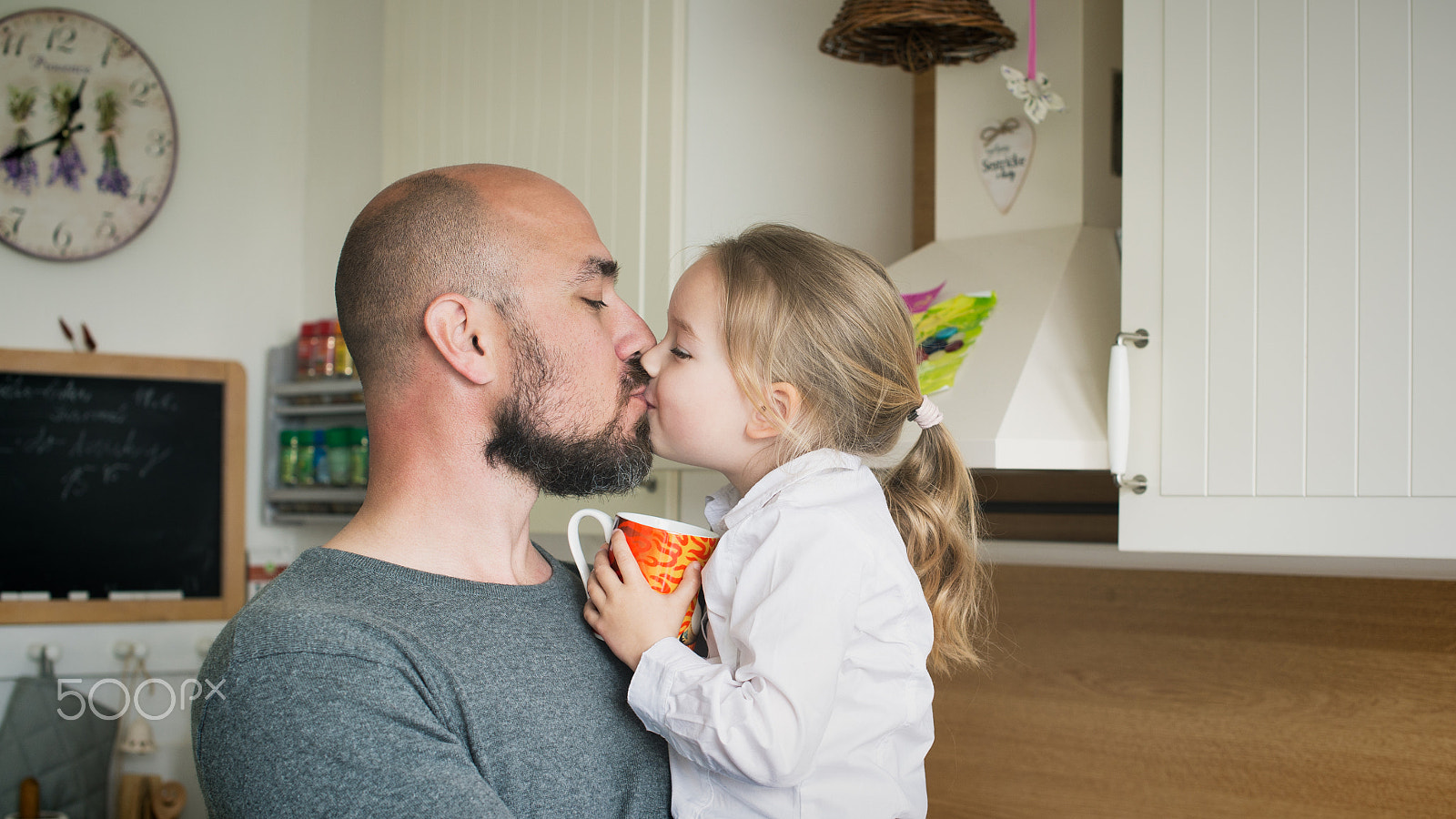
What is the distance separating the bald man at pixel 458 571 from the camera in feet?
2.55

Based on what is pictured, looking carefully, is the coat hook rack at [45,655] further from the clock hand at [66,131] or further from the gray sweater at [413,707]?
the gray sweater at [413,707]

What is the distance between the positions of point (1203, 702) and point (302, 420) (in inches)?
82.2

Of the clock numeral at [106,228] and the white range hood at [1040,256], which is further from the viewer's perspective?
the clock numeral at [106,228]

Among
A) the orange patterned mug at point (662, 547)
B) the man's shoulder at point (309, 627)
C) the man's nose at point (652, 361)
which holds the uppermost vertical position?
the man's nose at point (652, 361)

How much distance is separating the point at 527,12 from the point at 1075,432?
3.82 feet

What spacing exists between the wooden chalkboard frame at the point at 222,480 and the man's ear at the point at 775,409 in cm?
195

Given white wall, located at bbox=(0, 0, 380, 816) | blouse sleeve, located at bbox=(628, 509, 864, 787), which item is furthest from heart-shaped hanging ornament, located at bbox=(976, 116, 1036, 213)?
white wall, located at bbox=(0, 0, 380, 816)

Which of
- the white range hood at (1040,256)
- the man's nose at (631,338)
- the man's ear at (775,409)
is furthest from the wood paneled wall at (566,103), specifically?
the man's ear at (775,409)

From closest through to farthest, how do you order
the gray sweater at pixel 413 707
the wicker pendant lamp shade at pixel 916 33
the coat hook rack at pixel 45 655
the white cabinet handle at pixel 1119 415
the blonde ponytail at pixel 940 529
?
the gray sweater at pixel 413 707, the blonde ponytail at pixel 940 529, the white cabinet handle at pixel 1119 415, the wicker pendant lamp shade at pixel 916 33, the coat hook rack at pixel 45 655

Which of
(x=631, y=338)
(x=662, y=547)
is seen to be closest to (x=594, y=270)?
(x=631, y=338)

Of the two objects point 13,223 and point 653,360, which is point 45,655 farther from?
point 653,360

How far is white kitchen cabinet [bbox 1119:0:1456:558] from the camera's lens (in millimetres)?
1155

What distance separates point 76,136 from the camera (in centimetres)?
249

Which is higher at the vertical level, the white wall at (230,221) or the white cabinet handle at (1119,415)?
the white wall at (230,221)
